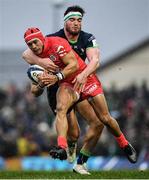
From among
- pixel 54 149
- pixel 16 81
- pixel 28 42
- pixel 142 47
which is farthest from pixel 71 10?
pixel 142 47

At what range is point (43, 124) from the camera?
30109mm

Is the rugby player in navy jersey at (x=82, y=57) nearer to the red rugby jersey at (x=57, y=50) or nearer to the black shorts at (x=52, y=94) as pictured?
the black shorts at (x=52, y=94)

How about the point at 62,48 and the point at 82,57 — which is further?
the point at 82,57

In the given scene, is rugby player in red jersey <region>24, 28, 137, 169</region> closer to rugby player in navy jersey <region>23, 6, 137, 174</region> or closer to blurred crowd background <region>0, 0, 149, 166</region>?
rugby player in navy jersey <region>23, 6, 137, 174</region>

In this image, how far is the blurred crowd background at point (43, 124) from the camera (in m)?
29.0

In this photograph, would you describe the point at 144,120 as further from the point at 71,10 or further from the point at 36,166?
the point at 71,10

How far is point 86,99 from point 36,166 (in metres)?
9.19

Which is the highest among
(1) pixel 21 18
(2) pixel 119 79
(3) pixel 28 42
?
(3) pixel 28 42

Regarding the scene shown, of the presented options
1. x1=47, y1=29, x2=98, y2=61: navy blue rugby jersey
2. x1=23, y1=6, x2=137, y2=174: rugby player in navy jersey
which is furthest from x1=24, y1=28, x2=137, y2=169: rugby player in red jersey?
x1=47, y1=29, x2=98, y2=61: navy blue rugby jersey

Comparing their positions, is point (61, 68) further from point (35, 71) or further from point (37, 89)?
point (37, 89)

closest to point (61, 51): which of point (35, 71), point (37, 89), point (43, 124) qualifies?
point (35, 71)

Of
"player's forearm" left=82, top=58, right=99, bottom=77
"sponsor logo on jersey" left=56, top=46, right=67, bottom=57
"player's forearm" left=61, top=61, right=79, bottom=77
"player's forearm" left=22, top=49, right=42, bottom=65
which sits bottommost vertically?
"player's forearm" left=82, top=58, right=99, bottom=77

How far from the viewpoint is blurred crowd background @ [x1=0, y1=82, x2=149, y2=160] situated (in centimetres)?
2902

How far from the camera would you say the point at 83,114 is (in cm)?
1958
